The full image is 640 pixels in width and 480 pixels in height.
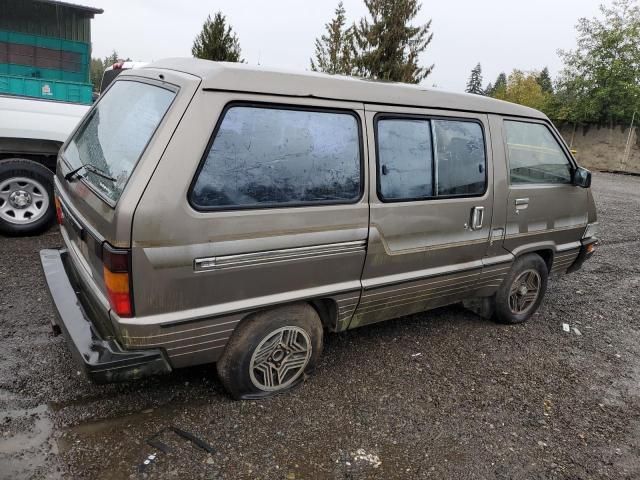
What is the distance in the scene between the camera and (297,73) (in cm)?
264

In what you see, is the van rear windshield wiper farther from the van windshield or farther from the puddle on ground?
the puddle on ground

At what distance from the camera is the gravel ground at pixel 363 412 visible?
2.40 metres

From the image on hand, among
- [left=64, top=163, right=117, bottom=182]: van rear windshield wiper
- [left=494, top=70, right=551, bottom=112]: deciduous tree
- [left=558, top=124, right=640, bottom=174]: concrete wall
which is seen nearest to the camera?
[left=64, top=163, right=117, bottom=182]: van rear windshield wiper

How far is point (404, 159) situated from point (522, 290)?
194 centimetres

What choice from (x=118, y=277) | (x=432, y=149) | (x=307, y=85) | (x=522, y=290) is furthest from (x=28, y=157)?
(x=522, y=290)

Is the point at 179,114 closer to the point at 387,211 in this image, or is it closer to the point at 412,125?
the point at 387,211

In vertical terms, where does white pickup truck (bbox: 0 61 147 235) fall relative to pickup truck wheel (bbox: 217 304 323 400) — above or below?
above

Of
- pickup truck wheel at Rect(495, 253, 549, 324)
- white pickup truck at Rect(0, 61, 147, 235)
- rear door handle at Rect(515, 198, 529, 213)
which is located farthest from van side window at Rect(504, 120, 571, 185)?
white pickup truck at Rect(0, 61, 147, 235)

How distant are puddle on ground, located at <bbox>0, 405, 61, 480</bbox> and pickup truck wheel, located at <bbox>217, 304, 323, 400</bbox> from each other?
91 centimetres

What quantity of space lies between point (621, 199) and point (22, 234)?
13.2 m

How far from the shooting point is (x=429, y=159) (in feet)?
10.5

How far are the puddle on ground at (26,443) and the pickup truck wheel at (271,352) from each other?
35.6 inches

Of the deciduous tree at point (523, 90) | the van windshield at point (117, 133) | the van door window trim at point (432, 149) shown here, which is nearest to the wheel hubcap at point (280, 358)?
the van door window trim at point (432, 149)

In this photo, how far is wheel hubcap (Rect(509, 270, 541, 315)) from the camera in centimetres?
413
